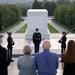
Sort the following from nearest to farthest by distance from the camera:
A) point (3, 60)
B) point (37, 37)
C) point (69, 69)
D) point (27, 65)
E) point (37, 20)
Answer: point (27, 65) → point (69, 69) → point (3, 60) → point (37, 37) → point (37, 20)

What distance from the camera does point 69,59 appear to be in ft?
17.8

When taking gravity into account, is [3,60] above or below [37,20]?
above

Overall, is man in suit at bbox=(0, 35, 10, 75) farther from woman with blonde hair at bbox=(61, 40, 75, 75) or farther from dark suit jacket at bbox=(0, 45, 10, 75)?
woman with blonde hair at bbox=(61, 40, 75, 75)

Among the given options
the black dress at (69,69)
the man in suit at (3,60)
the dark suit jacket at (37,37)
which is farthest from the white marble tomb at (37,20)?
the black dress at (69,69)

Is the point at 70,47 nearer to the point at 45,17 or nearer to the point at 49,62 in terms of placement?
the point at 49,62

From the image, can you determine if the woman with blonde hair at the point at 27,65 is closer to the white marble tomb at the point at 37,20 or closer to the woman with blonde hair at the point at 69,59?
the woman with blonde hair at the point at 69,59

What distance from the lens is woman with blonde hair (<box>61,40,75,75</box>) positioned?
5.39 m

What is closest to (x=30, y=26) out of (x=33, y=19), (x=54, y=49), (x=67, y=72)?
(x=33, y=19)

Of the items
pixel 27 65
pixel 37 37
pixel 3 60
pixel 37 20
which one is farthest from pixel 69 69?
pixel 37 20

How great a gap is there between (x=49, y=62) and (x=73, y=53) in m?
0.44

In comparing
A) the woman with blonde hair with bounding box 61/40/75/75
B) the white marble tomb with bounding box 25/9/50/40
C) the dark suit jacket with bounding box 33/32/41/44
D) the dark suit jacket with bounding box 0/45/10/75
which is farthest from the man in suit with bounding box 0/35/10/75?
the white marble tomb with bounding box 25/9/50/40

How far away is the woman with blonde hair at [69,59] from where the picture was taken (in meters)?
5.39

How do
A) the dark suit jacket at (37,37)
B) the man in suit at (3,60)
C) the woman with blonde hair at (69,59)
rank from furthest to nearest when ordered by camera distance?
the dark suit jacket at (37,37)
the man in suit at (3,60)
the woman with blonde hair at (69,59)

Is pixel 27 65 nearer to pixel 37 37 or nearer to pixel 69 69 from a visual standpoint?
pixel 69 69
